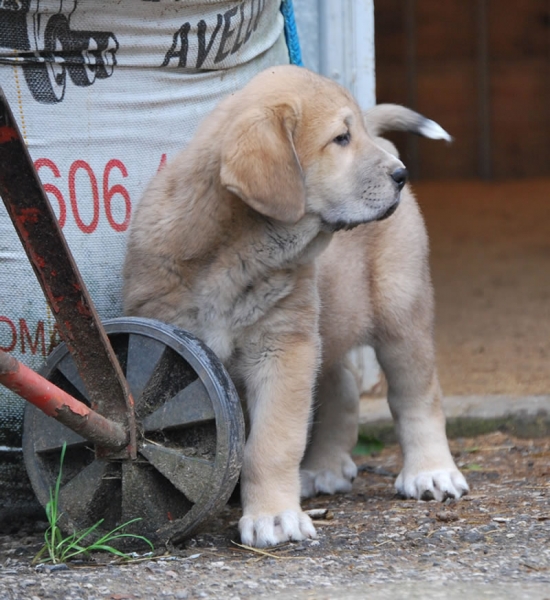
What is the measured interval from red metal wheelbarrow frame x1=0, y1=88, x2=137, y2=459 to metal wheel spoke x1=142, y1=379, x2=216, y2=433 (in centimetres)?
7

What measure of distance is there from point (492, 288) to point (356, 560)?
17.3ft

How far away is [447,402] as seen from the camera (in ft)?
17.1

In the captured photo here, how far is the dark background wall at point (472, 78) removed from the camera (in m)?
15.0

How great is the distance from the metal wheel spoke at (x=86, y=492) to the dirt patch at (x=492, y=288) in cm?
268

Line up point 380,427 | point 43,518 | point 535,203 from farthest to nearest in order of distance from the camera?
point 535,203, point 380,427, point 43,518

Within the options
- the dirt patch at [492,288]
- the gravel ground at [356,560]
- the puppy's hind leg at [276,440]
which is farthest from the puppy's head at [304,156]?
the dirt patch at [492,288]

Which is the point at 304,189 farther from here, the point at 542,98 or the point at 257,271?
the point at 542,98

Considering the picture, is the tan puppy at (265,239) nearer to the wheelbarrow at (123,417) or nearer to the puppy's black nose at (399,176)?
the puppy's black nose at (399,176)

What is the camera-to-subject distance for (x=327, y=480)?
13.3ft

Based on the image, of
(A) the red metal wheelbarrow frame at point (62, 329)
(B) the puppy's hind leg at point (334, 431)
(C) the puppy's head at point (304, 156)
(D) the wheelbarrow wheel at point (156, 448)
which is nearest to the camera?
(A) the red metal wheelbarrow frame at point (62, 329)

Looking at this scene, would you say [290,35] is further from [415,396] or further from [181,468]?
[181,468]

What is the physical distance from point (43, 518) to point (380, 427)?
6.15ft

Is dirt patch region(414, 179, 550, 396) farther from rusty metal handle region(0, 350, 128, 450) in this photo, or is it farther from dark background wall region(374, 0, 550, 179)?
rusty metal handle region(0, 350, 128, 450)

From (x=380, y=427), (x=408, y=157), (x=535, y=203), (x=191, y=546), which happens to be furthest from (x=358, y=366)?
(x=408, y=157)
